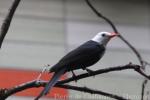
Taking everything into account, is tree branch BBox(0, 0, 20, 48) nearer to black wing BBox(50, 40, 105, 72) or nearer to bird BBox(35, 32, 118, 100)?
bird BBox(35, 32, 118, 100)

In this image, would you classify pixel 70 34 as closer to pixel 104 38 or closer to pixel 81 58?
pixel 104 38

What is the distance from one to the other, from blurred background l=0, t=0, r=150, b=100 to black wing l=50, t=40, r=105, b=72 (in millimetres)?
4862

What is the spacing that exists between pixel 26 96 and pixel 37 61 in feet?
2.94

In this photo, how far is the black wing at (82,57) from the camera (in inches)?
105

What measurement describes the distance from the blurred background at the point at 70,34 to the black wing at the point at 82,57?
4862mm

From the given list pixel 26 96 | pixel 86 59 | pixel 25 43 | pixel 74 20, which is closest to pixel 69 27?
pixel 74 20

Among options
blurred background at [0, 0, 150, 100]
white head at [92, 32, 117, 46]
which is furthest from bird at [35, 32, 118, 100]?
blurred background at [0, 0, 150, 100]

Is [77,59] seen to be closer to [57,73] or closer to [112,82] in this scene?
[57,73]

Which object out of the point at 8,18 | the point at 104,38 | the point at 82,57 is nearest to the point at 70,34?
the point at 104,38

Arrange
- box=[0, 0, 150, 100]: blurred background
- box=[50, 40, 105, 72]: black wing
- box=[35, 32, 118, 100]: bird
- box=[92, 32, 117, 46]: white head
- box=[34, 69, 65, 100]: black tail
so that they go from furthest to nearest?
box=[0, 0, 150, 100]: blurred background, box=[92, 32, 117, 46]: white head, box=[50, 40, 105, 72]: black wing, box=[35, 32, 118, 100]: bird, box=[34, 69, 65, 100]: black tail

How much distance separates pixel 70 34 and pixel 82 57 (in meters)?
5.66

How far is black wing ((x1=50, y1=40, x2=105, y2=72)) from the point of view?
8.75 feet

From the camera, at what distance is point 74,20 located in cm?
864

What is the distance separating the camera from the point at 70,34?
27.9 ft
